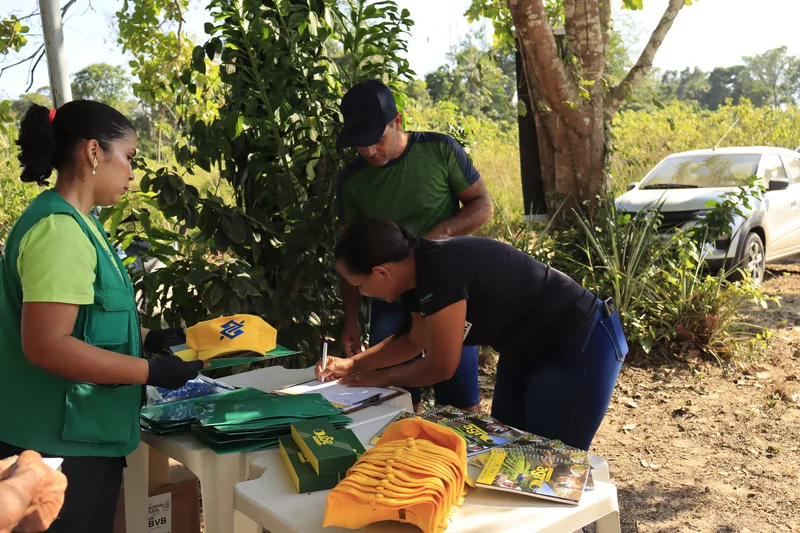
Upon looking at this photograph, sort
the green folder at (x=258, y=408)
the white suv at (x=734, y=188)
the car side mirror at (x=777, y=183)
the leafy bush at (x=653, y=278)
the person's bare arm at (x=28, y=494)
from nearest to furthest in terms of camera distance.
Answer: the person's bare arm at (x=28, y=494), the green folder at (x=258, y=408), the leafy bush at (x=653, y=278), the white suv at (x=734, y=188), the car side mirror at (x=777, y=183)

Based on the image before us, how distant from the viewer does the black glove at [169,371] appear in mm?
1732

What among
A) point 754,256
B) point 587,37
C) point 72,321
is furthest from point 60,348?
point 754,256

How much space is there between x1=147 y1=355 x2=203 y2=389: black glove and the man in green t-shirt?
1.26m

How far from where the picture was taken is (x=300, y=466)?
1703 millimetres

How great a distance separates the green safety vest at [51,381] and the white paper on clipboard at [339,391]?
0.71 m

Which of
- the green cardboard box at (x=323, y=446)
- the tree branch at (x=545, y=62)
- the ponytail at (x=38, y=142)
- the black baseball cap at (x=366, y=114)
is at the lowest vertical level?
the green cardboard box at (x=323, y=446)

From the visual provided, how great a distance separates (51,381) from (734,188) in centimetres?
709

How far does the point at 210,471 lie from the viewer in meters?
1.88

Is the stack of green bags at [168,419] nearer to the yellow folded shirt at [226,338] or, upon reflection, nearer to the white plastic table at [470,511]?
the yellow folded shirt at [226,338]

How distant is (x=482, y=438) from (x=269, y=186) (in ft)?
7.12

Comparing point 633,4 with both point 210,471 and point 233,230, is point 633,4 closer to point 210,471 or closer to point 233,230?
point 233,230

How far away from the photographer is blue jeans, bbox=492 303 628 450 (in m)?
2.31

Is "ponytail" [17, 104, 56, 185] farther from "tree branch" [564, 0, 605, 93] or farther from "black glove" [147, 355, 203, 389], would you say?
"tree branch" [564, 0, 605, 93]

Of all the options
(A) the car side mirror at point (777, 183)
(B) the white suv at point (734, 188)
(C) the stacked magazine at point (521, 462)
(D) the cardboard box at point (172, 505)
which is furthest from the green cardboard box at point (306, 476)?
(A) the car side mirror at point (777, 183)
